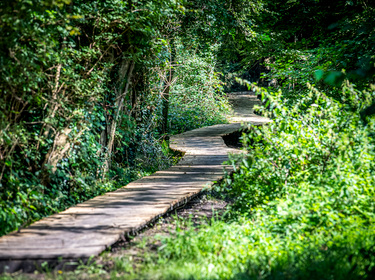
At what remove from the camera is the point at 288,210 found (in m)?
3.91

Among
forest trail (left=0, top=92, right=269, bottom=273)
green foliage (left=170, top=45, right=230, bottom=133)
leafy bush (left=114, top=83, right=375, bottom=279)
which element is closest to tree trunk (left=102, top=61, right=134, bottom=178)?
forest trail (left=0, top=92, right=269, bottom=273)

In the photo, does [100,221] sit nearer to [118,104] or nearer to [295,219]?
[295,219]

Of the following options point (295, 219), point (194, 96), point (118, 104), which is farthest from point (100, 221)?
point (194, 96)

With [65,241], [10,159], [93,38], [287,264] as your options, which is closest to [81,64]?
[93,38]

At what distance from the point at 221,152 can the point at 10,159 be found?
5212 mm

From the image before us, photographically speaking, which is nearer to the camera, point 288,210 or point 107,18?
point 288,210

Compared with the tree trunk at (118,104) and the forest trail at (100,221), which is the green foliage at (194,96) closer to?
the tree trunk at (118,104)

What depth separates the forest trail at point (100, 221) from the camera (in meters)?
3.26

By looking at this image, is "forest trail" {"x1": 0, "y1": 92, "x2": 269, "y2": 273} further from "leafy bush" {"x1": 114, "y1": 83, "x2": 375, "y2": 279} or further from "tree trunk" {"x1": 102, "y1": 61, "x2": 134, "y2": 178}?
"tree trunk" {"x1": 102, "y1": 61, "x2": 134, "y2": 178}

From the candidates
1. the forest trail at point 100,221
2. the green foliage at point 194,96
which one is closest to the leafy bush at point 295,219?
the forest trail at point 100,221

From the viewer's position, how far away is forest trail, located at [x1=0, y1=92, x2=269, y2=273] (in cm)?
326

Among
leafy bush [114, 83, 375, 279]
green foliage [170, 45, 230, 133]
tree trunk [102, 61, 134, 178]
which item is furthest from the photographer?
green foliage [170, 45, 230, 133]

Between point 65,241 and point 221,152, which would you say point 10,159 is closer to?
point 65,241

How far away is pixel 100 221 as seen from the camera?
13.4 ft
